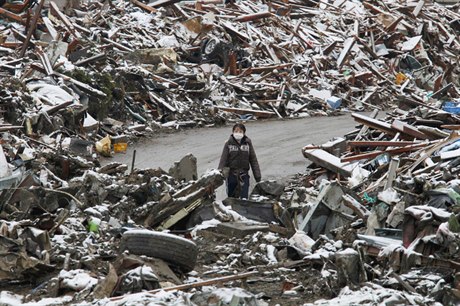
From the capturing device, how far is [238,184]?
1475 centimetres

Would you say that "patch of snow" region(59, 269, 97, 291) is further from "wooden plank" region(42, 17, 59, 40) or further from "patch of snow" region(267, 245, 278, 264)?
"wooden plank" region(42, 17, 59, 40)

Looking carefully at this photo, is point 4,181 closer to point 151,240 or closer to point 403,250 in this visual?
point 151,240

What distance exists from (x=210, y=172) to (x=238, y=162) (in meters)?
1.44

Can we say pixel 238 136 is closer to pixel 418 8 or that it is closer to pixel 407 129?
pixel 407 129

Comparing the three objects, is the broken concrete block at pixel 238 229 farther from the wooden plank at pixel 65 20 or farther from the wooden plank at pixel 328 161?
the wooden plank at pixel 65 20

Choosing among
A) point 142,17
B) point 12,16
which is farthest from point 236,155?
point 142,17

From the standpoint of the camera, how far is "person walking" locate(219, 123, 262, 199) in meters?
14.7

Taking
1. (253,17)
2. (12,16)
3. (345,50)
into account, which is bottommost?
(345,50)

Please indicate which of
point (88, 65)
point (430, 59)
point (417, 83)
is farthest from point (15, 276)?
point (430, 59)

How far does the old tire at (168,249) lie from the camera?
33.8ft

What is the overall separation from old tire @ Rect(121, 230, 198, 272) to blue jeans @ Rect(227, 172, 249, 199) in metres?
4.38

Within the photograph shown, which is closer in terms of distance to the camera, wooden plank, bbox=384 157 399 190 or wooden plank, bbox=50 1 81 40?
wooden plank, bbox=384 157 399 190

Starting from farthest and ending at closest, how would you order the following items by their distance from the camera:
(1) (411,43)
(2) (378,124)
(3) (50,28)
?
(1) (411,43)
(3) (50,28)
(2) (378,124)

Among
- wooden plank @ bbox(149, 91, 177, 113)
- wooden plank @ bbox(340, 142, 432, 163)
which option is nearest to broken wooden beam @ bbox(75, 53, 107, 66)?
wooden plank @ bbox(149, 91, 177, 113)
